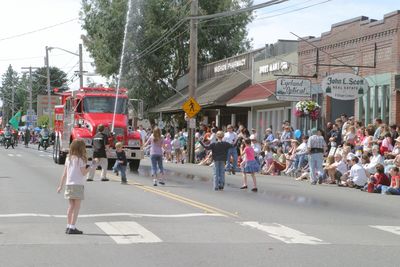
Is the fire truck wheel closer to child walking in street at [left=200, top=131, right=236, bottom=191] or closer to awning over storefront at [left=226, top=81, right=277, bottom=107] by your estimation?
child walking in street at [left=200, top=131, right=236, bottom=191]

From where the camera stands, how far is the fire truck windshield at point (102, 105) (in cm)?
2662

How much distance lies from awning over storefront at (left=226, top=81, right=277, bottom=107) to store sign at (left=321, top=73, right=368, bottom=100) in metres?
7.22

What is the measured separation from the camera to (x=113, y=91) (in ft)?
90.6

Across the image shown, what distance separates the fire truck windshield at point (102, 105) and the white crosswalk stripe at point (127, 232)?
50.1 feet

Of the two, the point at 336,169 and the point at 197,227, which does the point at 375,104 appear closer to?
the point at 336,169

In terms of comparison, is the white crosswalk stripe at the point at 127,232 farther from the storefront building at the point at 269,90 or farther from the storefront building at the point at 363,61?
the storefront building at the point at 269,90

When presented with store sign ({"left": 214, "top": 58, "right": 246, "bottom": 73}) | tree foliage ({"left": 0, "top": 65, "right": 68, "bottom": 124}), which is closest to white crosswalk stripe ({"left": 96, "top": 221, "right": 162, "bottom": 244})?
store sign ({"left": 214, "top": 58, "right": 246, "bottom": 73})

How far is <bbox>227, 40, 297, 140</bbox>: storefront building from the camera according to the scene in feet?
114

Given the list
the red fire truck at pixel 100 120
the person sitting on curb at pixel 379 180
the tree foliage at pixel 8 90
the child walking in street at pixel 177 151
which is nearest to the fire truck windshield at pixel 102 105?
the red fire truck at pixel 100 120

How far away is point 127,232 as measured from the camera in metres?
10.7

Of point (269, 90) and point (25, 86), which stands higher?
point (25, 86)

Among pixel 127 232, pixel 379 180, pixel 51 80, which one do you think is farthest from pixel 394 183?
pixel 51 80

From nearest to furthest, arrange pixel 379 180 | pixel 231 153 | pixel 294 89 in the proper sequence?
1. pixel 379 180
2. pixel 231 153
3. pixel 294 89

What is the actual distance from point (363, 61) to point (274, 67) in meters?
8.23
